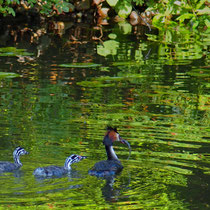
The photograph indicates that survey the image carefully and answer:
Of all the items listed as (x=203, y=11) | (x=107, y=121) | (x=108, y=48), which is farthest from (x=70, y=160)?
(x=108, y=48)

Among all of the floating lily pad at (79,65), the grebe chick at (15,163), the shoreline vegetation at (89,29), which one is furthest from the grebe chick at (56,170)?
the floating lily pad at (79,65)

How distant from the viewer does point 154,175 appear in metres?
8.70

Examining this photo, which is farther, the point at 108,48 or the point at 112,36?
the point at 112,36

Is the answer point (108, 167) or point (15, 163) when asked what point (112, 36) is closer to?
point (15, 163)

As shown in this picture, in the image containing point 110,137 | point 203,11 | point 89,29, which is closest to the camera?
point 110,137

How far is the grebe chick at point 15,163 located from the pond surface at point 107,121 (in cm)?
11

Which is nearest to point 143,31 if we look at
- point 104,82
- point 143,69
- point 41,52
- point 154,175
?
point 41,52

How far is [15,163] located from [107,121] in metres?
2.74

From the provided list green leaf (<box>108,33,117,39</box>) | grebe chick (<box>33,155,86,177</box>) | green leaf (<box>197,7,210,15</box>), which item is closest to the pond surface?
grebe chick (<box>33,155,86,177</box>)

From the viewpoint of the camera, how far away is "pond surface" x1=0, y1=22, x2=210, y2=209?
26.4 feet

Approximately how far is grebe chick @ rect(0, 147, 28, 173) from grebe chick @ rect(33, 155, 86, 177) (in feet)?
1.46

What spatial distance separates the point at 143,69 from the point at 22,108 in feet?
17.6

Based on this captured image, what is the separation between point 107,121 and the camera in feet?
38.1

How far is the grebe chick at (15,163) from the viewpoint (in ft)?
29.6
